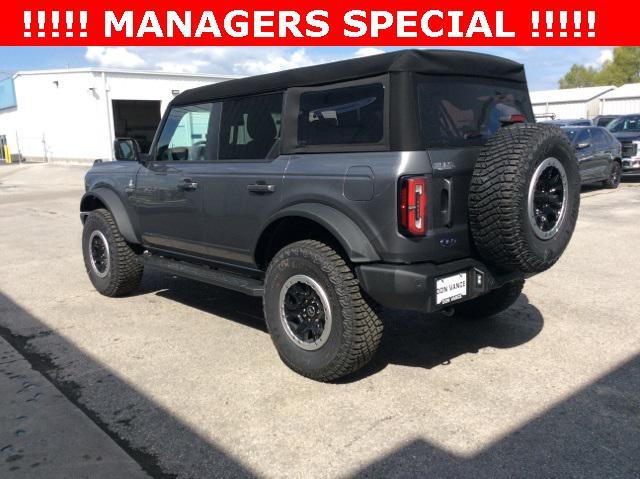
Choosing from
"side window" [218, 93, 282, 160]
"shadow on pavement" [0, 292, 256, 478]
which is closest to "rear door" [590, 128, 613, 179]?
"side window" [218, 93, 282, 160]

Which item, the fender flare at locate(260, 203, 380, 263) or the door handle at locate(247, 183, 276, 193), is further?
the door handle at locate(247, 183, 276, 193)

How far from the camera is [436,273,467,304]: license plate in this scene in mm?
3332

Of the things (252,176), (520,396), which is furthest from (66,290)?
(520,396)

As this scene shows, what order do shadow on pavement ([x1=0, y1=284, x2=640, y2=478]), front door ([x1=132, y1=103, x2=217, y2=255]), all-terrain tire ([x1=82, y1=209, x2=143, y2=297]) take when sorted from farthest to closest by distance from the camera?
all-terrain tire ([x1=82, y1=209, x2=143, y2=297]) → front door ([x1=132, y1=103, x2=217, y2=255]) → shadow on pavement ([x1=0, y1=284, x2=640, y2=478])

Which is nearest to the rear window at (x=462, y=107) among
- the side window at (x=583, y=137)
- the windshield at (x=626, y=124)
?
the side window at (x=583, y=137)

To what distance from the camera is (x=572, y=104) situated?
155ft

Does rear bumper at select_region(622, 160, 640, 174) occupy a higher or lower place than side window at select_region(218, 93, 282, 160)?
lower

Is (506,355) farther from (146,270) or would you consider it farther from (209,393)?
(146,270)

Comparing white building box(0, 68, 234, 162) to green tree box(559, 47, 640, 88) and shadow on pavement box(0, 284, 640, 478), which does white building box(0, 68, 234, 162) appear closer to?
shadow on pavement box(0, 284, 640, 478)

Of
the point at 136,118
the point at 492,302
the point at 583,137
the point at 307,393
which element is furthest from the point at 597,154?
the point at 136,118

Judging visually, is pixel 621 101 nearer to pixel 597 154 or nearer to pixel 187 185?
pixel 597 154

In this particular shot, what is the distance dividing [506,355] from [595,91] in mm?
50344

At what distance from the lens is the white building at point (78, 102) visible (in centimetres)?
3009

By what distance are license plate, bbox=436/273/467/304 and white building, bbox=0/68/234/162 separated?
2781cm
